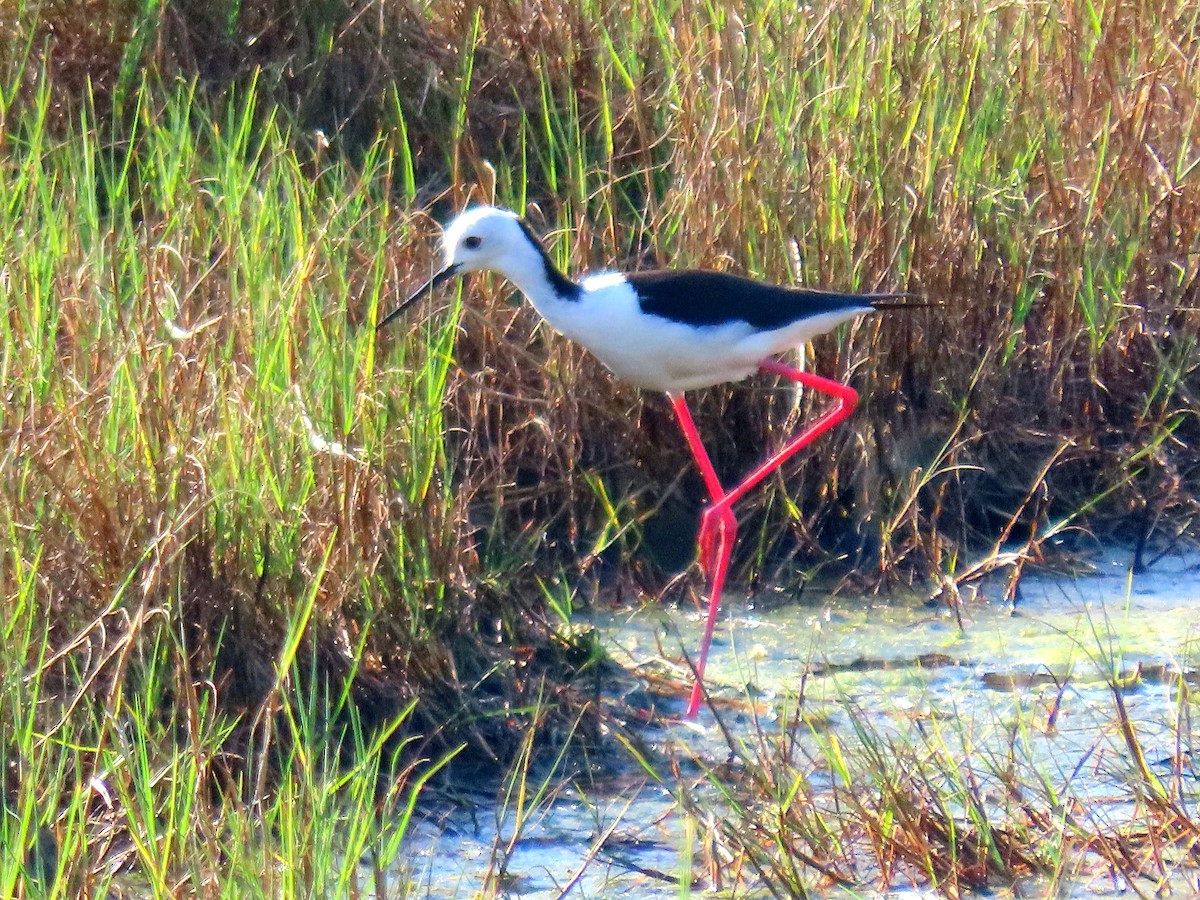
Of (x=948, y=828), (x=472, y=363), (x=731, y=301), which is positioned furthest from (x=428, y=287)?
(x=948, y=828)

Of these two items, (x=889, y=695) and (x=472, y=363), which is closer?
(x=889, y=695)

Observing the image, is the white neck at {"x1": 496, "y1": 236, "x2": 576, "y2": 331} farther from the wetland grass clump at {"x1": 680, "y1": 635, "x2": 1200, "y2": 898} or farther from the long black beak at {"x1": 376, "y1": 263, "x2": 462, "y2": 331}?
the wetland grass clump at {"x1": 680, "y1": 635, "x2": 1200, "y2": 898}

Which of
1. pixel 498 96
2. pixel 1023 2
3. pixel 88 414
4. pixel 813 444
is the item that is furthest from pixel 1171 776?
pixel 498 96

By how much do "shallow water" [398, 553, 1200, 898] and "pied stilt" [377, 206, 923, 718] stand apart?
0.64ft

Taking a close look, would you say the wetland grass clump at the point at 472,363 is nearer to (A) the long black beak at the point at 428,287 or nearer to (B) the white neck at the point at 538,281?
(A) the long black beak at the point at 428,287

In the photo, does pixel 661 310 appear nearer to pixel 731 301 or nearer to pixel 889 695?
pixel 731 301

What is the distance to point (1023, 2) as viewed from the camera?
447 cm

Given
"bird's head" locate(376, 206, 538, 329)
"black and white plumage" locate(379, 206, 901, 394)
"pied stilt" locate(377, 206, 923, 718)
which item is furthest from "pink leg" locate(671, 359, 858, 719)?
"bird's head" locate(376, 206, 538, 329)

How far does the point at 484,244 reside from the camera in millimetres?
3566

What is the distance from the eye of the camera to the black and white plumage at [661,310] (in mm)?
3469

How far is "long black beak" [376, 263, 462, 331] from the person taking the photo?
349 centimetres

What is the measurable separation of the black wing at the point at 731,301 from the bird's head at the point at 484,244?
0.82 ft

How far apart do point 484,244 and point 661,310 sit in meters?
0.39

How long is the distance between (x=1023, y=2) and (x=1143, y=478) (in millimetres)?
1349
